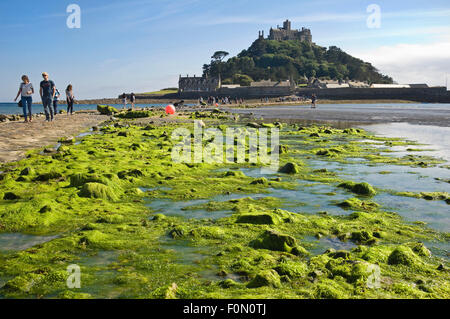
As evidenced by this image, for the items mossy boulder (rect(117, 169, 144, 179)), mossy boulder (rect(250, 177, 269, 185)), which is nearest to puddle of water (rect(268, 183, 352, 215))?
mossy boulder (rect(250, 177, 269, 185))

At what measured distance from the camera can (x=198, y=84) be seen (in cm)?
16525

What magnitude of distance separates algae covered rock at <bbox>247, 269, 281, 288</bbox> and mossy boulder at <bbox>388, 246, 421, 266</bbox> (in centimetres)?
152

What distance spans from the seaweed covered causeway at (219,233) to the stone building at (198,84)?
15203cm

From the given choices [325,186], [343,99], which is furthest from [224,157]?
[343,99]


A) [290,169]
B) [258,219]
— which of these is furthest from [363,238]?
[290,169]

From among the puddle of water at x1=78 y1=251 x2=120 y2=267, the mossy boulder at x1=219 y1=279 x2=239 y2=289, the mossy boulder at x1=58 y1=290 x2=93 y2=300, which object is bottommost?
the mossy boulder at x1=219 y1=279 x2=239 y2=289

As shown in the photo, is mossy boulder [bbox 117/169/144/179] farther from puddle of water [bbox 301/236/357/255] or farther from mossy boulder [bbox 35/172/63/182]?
puddle of water [bbox 301/236/357/255]

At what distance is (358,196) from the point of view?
751 cm

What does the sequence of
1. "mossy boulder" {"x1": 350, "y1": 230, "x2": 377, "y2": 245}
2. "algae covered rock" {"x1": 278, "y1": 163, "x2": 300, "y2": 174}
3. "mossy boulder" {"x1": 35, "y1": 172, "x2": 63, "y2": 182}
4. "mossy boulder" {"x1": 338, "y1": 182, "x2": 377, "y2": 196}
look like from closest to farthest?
"mossy boulder" {"x1": 350, "y1": 230, "x2": 377, "y2": 245} < "mossy boulder" {"x1": 338, "y1": 182, "x2": 377, "y2": 196} < "mossy boulder" {"x1": 35, "y1": 172, "x2": 63, "y2": 182} < "algae covered rock" {"x1": 278, "y1": 163, "x2": 300, "y2": 174}

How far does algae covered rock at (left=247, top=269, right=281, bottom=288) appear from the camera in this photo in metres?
3.76

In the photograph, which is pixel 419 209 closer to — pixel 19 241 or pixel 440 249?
pixel 440 249

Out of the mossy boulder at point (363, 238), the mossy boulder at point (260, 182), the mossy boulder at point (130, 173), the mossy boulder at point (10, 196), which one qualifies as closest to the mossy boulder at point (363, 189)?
the mossy boulder at point (260, 182)
